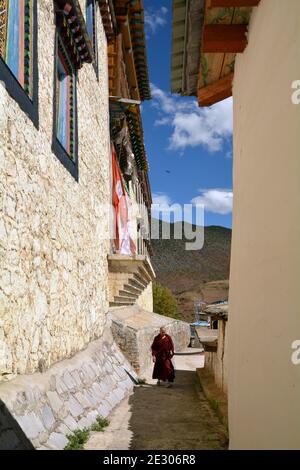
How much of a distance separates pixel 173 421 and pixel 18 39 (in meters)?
5.22

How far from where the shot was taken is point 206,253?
5409 centimetres

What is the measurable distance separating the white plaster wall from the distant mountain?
118ft

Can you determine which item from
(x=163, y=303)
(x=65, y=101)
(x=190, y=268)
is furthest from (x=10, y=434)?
(x=190, y=268)

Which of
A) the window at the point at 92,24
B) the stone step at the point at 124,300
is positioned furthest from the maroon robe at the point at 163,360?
the window at the point at 92,24

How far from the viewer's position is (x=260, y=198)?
277 centimetres

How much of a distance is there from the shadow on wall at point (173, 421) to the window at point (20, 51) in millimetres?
3851

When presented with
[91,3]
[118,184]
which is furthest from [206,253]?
[91,3]

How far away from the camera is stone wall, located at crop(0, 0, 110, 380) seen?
4.25 meters

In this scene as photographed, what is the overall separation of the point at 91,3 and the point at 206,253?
150ft

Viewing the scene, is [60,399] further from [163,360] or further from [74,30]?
[74,30]

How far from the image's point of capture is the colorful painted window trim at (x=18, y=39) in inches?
174

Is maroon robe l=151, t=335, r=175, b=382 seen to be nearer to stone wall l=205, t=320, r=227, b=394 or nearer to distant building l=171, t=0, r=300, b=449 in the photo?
stone wall l=205, t=320, r=227, b=394

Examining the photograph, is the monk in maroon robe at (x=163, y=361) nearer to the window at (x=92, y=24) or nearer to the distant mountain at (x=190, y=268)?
the window at (x=92, y=24)

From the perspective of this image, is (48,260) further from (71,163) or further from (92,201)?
(92,201)
